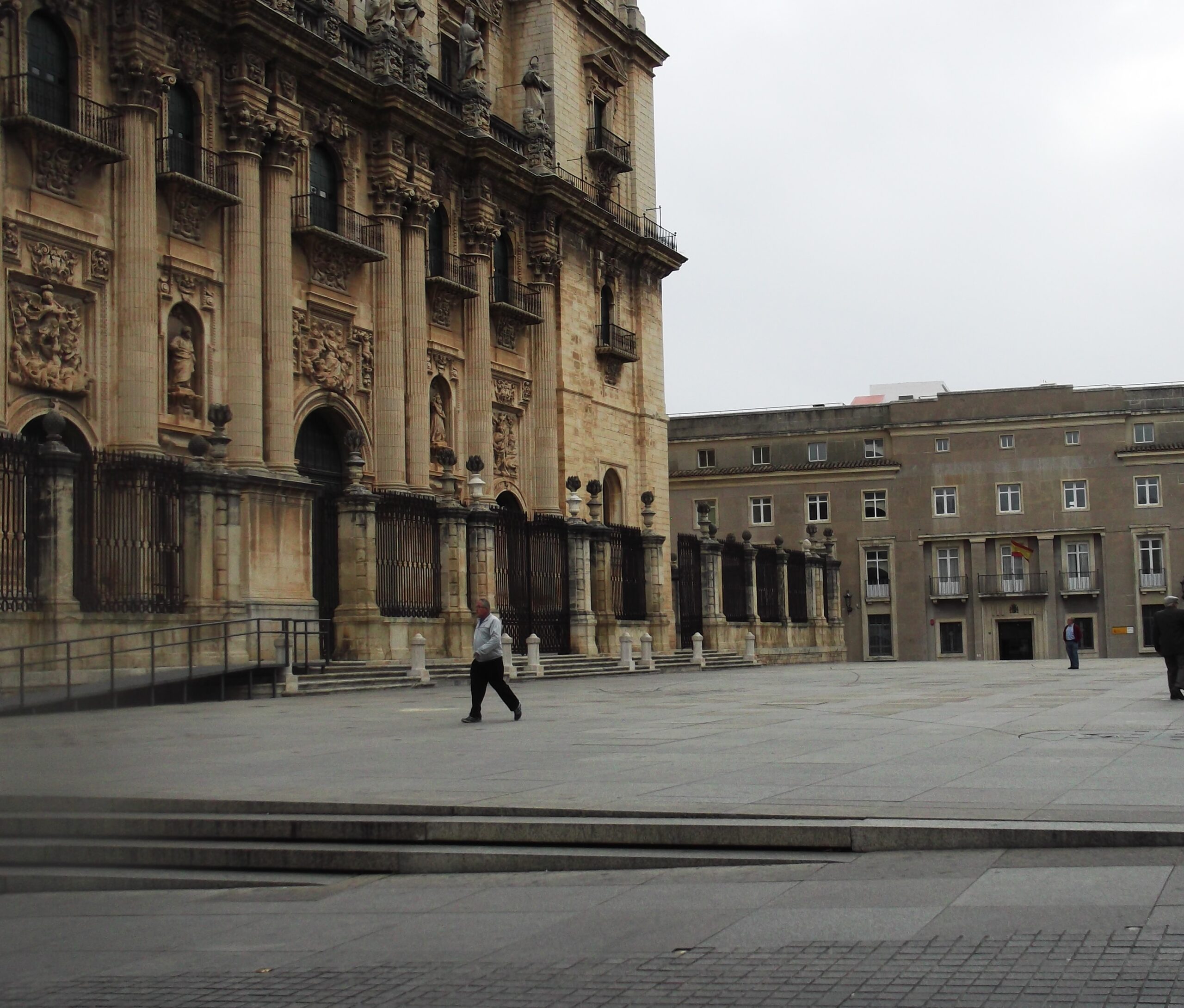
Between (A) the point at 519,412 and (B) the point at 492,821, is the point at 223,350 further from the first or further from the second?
(B) the point at 492,821

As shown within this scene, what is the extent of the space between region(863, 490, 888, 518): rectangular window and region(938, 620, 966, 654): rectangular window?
569 centimetres

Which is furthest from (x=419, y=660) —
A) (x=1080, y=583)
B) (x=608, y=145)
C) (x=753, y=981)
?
(x=1080, y=583)

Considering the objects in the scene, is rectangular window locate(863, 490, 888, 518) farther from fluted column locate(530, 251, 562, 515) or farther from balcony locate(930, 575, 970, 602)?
fluted column locate(530, 251, 562, 515)

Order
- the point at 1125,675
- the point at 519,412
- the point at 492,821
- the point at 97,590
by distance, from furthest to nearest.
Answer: the point at 519,412 → the point at 1125,675 → the point at 97,590 → the point at 492,821

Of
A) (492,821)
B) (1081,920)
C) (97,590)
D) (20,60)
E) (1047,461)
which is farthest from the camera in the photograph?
(1047,461)

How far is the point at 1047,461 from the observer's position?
65812 mm

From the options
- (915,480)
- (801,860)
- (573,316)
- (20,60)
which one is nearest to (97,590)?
(20,60)

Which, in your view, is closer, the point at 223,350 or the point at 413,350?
the point at 223,350

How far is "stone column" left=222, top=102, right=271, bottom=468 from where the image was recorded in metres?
29.3

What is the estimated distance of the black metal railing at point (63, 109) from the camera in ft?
82.3

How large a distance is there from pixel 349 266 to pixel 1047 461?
41551mm

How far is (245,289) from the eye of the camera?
2964cm

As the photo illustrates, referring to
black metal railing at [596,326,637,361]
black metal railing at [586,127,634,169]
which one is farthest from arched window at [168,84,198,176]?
black metal railing at [586,127,634,169]

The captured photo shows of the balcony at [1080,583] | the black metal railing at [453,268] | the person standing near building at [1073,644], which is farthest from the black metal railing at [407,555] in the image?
the balcony at [1080,583]
